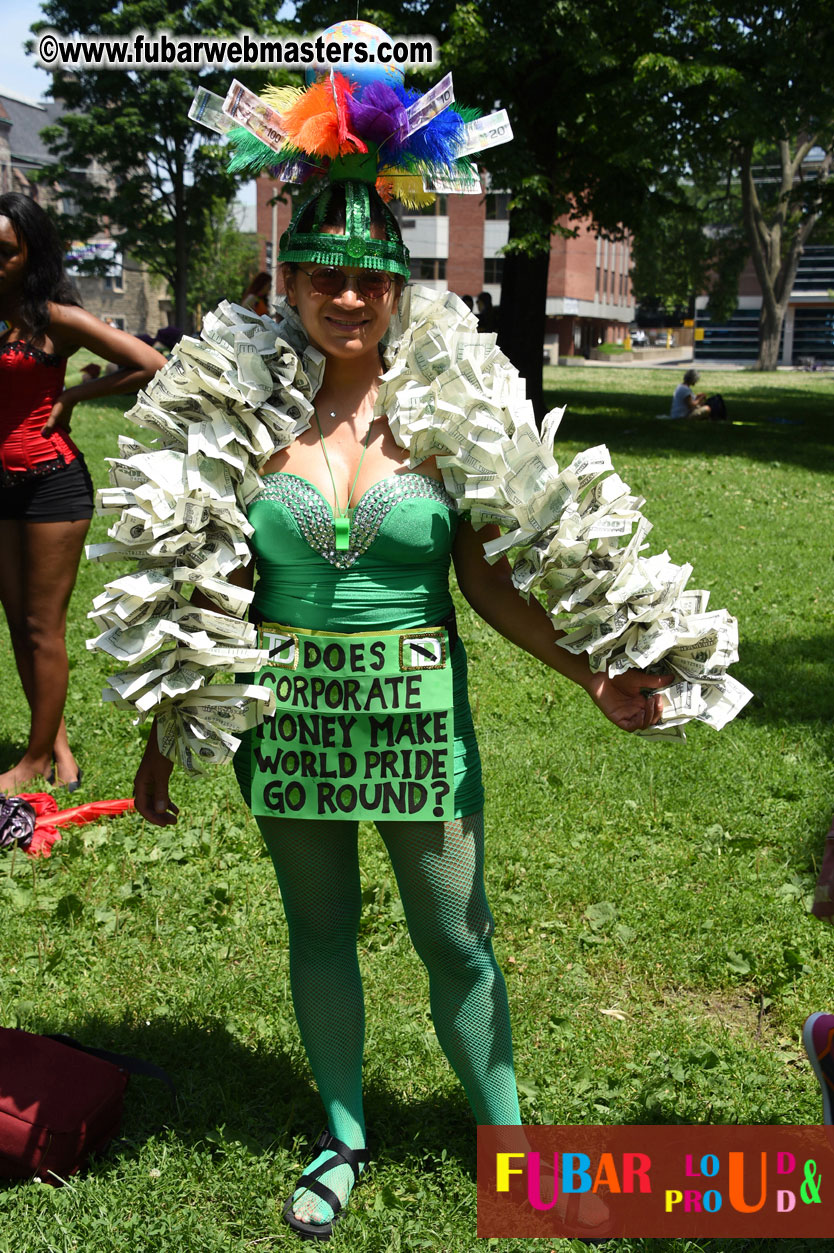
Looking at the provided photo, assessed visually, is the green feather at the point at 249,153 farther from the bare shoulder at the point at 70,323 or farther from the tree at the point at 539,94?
the tree at the point at 539,94

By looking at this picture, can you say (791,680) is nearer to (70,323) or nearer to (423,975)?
(423,975)

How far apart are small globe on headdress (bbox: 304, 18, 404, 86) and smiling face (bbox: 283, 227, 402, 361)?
342 mm

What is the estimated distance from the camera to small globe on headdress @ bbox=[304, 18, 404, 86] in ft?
8.29

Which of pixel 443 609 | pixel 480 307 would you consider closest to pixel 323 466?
pixel 443 609

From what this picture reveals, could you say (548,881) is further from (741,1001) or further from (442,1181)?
(442,1181)

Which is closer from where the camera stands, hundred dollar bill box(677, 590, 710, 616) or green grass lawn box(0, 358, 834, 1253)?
hundred dollar bill box(677, 590, 710, 616)

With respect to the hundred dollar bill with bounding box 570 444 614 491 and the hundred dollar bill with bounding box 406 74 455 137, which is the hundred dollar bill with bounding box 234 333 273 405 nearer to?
the hundred dollar bill with bounding box 406 74 455 137

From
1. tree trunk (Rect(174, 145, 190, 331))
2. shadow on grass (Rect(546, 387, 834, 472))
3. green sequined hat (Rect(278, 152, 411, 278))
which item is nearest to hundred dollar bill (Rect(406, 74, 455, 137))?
green sequined hat (Rect(278, 152, 411, 278))

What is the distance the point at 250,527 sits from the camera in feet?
8.34

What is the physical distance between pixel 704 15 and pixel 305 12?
20.6ft

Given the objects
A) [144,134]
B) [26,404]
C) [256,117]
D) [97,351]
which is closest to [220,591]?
[256,117]

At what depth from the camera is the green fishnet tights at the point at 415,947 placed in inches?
103

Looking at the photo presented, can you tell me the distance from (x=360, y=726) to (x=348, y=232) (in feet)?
3.45

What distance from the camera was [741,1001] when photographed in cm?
375
